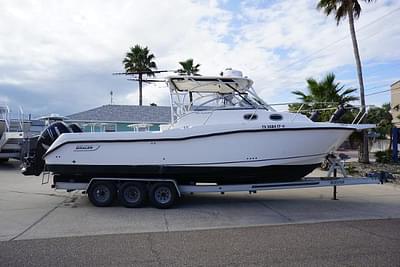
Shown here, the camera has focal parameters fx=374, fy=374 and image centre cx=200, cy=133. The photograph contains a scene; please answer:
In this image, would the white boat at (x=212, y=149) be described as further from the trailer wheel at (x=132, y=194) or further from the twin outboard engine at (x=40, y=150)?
the twin outboard engine at (x=40, y=150)

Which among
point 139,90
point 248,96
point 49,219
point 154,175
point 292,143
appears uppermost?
point 139,90

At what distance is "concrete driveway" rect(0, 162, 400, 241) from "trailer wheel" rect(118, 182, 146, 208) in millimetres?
185

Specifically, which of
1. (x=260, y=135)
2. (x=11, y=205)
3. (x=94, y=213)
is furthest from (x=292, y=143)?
(x=11, y=205)

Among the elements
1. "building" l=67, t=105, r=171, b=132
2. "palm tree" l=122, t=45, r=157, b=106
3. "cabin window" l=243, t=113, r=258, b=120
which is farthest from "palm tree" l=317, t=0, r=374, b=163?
"palm tree" l=122, t=45, r=157, b=106

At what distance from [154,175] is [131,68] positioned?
30.4 m

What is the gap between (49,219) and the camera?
7.18 m

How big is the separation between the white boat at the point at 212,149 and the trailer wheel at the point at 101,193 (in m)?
0.24

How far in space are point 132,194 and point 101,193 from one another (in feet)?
2.39

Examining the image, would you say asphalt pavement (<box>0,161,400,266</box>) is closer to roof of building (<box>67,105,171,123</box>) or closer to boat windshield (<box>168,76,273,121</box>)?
boat windshield (<box>168,76,273,121</box>)

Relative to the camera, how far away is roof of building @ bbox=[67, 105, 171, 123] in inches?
1043

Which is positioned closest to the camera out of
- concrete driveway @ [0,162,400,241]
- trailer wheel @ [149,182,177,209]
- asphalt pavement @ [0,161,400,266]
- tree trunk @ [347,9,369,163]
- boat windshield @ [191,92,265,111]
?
asphalt pavement @ [0,161,400,266]

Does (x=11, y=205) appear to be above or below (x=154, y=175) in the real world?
below

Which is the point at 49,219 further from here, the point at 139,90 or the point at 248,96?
the point at 139,90

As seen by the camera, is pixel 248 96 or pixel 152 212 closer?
pixel 152 212
